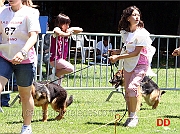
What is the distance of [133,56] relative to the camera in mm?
6762

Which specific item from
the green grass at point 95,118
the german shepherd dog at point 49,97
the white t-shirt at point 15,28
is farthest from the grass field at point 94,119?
the white t-shirt at point 15,28

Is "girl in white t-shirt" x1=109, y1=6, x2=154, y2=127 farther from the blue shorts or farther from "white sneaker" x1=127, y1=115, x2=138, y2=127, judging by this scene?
the blue shorts

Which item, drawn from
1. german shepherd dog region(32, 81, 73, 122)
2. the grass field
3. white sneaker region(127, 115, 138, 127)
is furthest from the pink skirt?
german shepherd dog region(32, 81, 73, 122)

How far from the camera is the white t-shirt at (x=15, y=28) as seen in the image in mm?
5453

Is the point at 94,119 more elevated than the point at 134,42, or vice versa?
the point at 134,42

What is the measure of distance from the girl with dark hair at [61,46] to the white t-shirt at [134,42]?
178 centimetres

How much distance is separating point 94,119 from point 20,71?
7.08 feet

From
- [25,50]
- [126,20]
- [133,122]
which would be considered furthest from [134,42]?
[25,50]

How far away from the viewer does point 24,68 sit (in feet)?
18.2

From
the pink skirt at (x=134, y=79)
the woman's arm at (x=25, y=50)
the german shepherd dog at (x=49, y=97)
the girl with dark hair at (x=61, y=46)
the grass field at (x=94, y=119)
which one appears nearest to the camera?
the woman's arm at (x=25, y=50)

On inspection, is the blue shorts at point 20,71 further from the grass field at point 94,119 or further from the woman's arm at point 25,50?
the grass field at point 94,119

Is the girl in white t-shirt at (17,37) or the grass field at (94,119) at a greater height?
the girl in white t-shirt at (17,37)

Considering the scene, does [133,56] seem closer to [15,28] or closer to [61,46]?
[15,28]

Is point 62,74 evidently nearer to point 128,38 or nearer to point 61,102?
point 61,102
